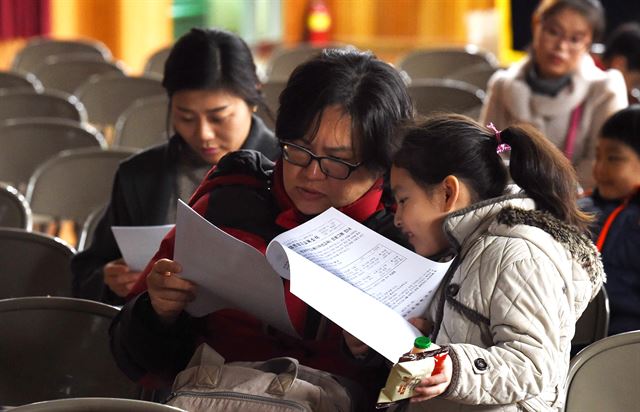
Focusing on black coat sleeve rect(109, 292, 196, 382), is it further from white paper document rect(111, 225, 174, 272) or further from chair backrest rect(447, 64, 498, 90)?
chair backrest rect(447, 64, 498, 90)

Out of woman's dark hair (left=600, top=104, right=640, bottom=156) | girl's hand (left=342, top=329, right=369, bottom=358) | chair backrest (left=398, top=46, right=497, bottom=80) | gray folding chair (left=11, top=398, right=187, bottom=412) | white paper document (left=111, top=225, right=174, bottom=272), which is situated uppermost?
woman's dark hair (left=600, top=104, right=640, bottom=156)

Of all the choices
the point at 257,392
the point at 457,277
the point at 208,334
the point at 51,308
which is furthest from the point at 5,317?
the point at 457,277

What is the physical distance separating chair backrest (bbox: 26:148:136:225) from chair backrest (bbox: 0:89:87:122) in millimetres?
1323

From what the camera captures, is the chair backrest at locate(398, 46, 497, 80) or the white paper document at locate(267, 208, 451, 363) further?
the chair backrest at locate(398, 46, 497, 80)

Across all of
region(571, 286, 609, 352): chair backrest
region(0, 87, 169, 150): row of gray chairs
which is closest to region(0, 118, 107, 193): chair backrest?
region(0, 87, 169, 150): row of gray chairs

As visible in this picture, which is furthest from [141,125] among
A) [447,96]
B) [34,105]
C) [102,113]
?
[447,96]

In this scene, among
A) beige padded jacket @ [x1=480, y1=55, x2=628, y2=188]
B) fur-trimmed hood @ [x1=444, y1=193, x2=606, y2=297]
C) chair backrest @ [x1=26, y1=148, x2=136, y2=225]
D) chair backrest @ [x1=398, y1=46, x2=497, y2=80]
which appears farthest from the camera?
chair backrest @ [x1=398, y1=46, x2=497, y2=80]

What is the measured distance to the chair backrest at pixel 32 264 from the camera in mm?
2854

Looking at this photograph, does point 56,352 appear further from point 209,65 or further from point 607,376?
point 607,376

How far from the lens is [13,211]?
131 inches

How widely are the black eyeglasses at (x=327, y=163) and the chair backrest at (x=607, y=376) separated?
0.57 meters

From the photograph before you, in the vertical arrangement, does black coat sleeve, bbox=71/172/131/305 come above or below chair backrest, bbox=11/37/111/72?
below

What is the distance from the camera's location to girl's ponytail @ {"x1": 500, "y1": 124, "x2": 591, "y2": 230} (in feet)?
6.08

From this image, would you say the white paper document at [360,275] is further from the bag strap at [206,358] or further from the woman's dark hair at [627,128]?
the woman's dark hair at [627,128]
